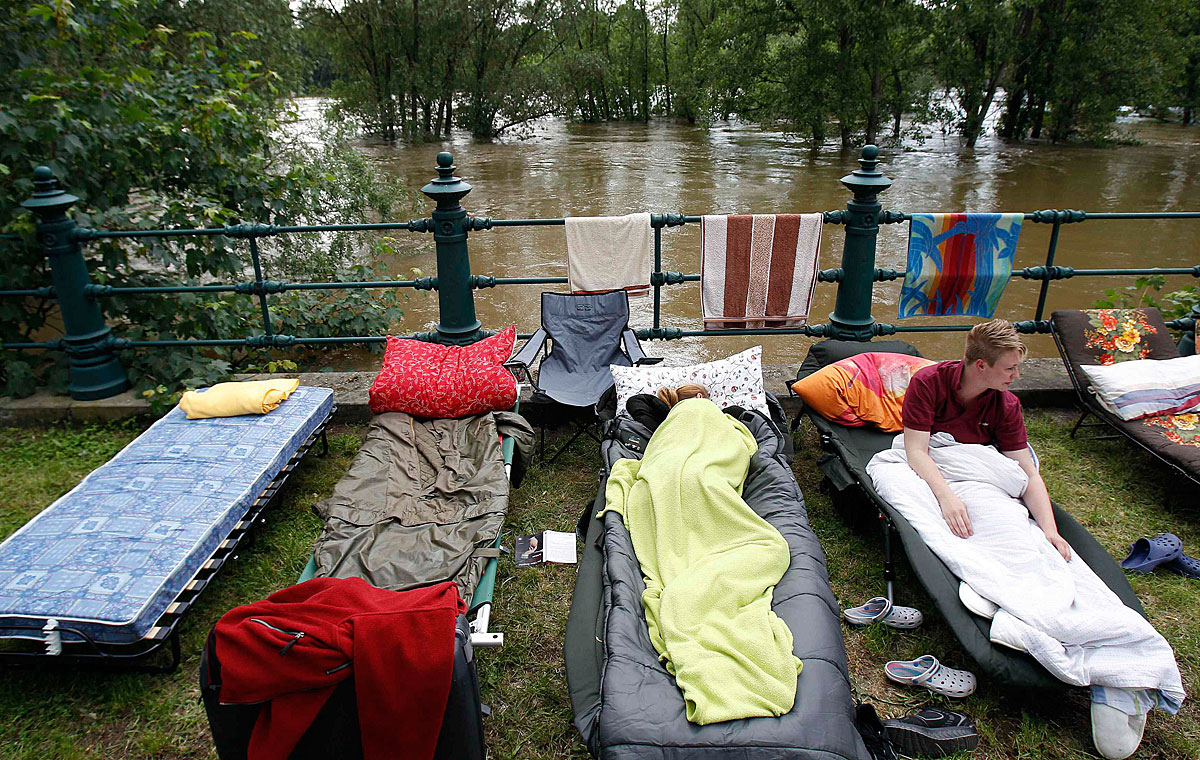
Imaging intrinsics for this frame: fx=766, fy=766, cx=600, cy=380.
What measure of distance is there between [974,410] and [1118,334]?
5.05ft

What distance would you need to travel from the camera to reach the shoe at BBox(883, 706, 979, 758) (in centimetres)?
214

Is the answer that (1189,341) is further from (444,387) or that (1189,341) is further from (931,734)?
(444,387)

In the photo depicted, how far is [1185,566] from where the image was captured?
9.35 ft

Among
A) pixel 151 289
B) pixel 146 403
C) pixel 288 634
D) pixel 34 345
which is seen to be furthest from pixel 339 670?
pixel 34 345

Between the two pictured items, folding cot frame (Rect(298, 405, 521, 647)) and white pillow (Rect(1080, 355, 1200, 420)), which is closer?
folding cot frame (Rect(298, 405, 521, 647))

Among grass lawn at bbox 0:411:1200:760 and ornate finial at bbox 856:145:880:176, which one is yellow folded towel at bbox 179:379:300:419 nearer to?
grass lawn at bbox 0:411:1200:760

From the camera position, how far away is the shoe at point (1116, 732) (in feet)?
6.91

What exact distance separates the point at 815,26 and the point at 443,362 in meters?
16.3

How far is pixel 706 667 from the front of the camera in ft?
6.63

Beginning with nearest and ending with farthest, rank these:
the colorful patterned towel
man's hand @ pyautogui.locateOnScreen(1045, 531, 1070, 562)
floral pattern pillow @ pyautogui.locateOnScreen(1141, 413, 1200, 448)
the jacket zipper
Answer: the jacket zipper < man's hand @ pyautogui.locateOnScreen(1045, 531, 1070, 562) < floral pattern pillow @ pyautogui.locateOnScreen(1141, 413, 1200, 448) < the colorful patterned towel

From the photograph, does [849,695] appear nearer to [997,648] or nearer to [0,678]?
[997,648]

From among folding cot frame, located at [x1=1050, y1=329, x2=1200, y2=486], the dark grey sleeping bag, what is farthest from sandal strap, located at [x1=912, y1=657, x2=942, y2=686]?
folding cot frame, located at [x1=1050, y1=329, x2=1200, y2=486]

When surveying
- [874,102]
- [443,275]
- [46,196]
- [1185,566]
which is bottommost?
[1185,566]

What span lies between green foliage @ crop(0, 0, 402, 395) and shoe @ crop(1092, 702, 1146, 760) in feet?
14.1
